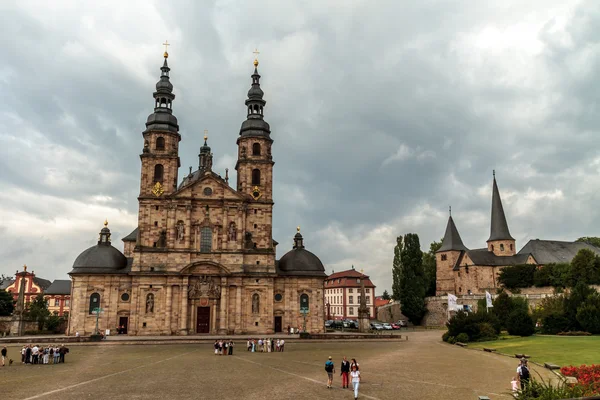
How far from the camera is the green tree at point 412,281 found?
3135 inches

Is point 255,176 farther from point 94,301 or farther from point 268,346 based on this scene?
point 268,346

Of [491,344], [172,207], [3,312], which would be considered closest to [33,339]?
[172,207]

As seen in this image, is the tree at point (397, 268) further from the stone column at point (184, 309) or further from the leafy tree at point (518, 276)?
the stone column at point (184, 309)

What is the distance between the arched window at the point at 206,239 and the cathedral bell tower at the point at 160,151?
261 inches

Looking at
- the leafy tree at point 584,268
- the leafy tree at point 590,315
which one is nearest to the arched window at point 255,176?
the leafy tree at point 590,315

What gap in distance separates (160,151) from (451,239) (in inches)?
2333

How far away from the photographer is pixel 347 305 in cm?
10606

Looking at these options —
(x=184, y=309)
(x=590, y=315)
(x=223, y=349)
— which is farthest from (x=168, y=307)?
(x=590, y=315)

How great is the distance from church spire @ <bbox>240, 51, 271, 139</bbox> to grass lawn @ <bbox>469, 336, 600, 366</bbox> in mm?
37108

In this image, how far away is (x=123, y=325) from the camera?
55344 mm

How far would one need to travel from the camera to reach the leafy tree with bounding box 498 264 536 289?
80812mm

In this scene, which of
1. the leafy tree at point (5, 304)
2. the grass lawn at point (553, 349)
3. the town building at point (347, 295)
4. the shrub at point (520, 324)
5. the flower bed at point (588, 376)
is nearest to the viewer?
the flower bed at point (588, 376)

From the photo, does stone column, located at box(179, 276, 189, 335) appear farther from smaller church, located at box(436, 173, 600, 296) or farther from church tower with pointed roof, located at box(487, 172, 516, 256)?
church tower with pointed roof, located at box(487, 172, 516, 256)

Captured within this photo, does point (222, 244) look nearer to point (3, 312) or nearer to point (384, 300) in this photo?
point (3, 312)
